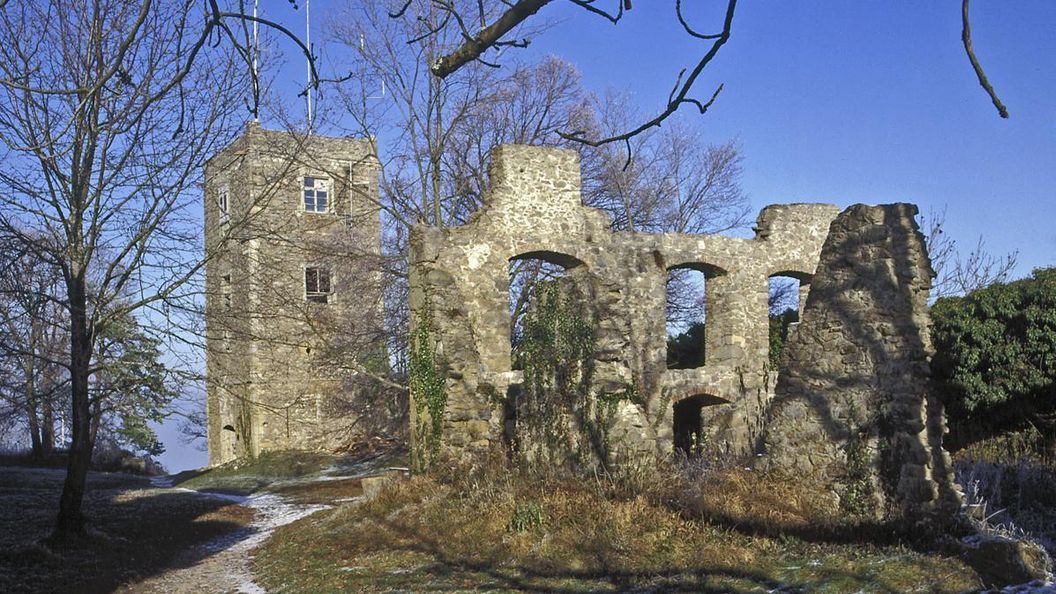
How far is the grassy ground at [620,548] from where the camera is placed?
7547mm

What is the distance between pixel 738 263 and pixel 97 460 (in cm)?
2014

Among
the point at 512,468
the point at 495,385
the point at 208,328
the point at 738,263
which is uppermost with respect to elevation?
the point at 738,263

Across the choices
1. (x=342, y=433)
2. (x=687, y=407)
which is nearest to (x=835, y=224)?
(x=687, y=407)

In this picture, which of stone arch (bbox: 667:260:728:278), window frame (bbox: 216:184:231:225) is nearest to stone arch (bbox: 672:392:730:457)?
stone arch (bbox: 667:260:728:278)

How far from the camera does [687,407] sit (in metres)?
21.8

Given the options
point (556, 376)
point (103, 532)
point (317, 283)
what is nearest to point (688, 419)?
point (556, 376)

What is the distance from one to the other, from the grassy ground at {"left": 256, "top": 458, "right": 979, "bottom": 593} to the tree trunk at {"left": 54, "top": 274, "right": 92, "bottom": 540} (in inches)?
98.1

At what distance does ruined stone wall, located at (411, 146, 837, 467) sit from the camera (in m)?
15.2

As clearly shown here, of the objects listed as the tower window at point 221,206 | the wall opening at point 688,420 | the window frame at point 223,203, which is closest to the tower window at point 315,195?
the window frame at point 223,203

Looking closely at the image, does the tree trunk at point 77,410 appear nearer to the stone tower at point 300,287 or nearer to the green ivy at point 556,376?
the stone tower at point 300,287

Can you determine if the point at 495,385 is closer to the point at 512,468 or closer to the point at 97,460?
the point at 512,468

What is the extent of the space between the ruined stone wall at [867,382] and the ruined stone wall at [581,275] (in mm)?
5363

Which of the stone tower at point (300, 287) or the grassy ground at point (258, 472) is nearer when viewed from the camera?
the stone tower at point (300, 287)

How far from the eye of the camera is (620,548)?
28.7 feet
